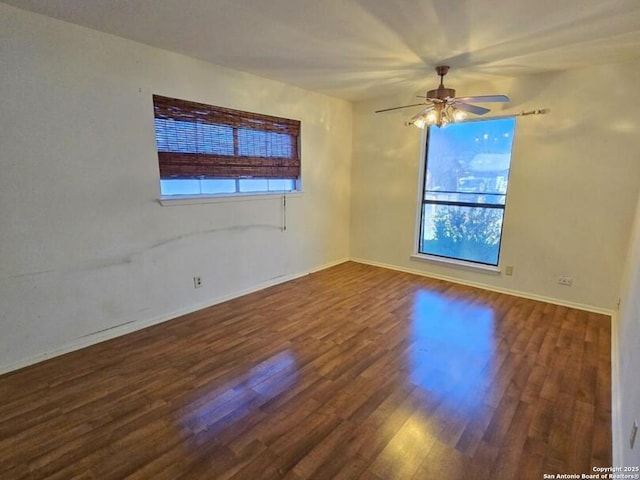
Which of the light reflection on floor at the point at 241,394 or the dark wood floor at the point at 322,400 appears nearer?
the dark wood floor at the point at 322,400

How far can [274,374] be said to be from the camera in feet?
7.72

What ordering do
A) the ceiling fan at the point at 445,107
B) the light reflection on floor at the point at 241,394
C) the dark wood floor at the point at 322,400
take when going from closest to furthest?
1. the dark wood floor at the point at 322,400
2. the light reflection on floor at the point at 241,394
3. the ceiling fan at the point at 445,107

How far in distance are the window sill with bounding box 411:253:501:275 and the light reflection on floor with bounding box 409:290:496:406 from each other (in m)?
0.64

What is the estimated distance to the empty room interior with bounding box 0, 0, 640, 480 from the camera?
5.96 ft

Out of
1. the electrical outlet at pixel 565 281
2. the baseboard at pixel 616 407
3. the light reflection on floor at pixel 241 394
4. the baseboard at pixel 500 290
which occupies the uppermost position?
the electrical outlet at pixel 565 281

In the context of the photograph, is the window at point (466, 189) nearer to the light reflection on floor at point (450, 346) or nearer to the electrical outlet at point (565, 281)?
the electrical outlet at point (565, 281)

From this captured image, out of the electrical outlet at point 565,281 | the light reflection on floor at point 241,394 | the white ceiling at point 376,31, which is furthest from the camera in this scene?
the electrical outlet at point 565,281

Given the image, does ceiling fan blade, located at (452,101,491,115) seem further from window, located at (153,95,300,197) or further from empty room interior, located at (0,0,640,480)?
window, located at (153,95,300,197)

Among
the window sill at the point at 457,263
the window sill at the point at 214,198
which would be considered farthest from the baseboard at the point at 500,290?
the window sill at the point at 214,198

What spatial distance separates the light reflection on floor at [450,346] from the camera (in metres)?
2.27

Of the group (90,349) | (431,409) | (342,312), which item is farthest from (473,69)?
(90,349)

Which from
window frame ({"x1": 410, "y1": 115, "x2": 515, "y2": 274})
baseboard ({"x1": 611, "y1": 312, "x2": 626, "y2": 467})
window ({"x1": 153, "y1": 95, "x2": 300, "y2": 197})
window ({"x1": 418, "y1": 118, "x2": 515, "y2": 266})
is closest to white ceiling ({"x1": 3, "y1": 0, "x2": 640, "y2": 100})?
window ({"x1": 153, "y1": 95, "x2": 300, "y2": 197})

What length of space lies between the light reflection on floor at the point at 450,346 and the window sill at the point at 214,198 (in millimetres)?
2106

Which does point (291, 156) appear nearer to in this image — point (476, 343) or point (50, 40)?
point (50, 40)
